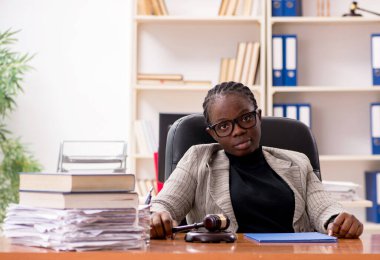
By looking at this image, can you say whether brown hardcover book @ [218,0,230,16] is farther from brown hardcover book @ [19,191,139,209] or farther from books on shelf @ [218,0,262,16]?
brown hardcover book @ [19,191,139,209]

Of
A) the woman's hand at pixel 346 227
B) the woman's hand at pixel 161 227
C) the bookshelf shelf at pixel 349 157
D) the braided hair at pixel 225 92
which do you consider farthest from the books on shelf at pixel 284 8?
the woman's hand at pixel 161 227

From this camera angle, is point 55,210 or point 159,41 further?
point 159,41

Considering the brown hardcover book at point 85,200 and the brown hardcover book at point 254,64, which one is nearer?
the brown hardcover book at point 85,200

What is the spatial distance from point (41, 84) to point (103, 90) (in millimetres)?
398

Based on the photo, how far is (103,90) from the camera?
4.61 m

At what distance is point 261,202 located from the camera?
2020 mm

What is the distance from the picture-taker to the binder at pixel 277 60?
4359 millimetres

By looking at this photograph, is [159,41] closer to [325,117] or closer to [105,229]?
[325,117]

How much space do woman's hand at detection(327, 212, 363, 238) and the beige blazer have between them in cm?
23

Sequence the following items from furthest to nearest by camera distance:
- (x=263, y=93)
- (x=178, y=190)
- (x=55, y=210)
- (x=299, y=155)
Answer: (x=263, y=93)
(x=299, y=155)
(x=178, y=190)
(x=55, y=210)

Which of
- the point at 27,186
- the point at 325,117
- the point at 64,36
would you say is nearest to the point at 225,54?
the point at 325,117

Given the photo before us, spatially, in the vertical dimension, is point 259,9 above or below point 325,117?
above

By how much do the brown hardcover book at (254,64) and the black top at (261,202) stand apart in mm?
2334

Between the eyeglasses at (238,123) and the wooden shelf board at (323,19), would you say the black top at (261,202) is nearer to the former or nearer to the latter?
the eyeglasses at (238,123)
